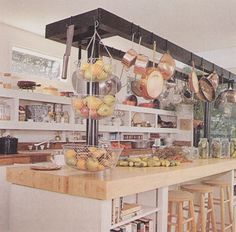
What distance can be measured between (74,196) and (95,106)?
59cm

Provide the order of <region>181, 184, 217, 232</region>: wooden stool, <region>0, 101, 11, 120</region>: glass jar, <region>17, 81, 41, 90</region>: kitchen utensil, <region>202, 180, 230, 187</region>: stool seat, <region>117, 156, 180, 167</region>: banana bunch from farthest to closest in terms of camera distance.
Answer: <region>17, 81, 41, 90</region>: kitchen utensil, <region>0, 101, 11, 120</region>: glass jar, <region>202, 180, 230, 187</region>: stool seat, <region>181, 184, 217, 232</region>: wooden stool, <region>117, 156, 180, 167</region>: banana bunch

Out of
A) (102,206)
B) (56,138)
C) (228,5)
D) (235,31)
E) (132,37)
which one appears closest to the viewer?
(102,206)

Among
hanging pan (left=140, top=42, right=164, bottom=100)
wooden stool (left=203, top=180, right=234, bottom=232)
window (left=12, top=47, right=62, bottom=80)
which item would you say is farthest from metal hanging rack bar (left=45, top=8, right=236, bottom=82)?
window (left=12, top=47, right=62, bottom=80)

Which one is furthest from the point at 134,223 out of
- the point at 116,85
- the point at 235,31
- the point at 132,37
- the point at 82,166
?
the point at 235,31

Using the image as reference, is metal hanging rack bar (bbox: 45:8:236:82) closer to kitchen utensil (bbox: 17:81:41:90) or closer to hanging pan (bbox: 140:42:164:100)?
hanging pan (bbox: 140:42:164:100)

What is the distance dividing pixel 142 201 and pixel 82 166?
71 cm

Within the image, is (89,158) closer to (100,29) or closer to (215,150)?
(100,29)

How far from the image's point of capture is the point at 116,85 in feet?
8.62

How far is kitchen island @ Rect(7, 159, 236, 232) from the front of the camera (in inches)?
70.1

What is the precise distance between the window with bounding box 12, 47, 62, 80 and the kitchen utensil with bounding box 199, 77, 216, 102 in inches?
108

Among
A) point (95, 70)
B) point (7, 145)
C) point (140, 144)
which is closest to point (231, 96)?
point (95, 70)

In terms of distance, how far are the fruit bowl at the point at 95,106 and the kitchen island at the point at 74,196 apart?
0.38 m

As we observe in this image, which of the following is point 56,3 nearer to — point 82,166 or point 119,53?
point 119,53

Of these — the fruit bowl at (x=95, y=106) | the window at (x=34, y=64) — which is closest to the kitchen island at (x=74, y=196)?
the fruit bowl at (x=95, y=106)
